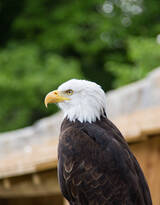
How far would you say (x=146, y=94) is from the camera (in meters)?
6.71

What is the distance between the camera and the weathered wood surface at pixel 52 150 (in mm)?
3938

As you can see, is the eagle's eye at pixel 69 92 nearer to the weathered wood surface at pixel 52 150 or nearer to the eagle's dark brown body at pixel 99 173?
the eagle's dark brown body at pixel 99 173

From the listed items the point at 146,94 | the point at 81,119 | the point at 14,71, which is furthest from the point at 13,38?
the point at 81,119

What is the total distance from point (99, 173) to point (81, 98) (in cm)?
54

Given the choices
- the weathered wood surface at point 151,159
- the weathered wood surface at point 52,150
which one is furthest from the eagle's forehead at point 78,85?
the weathered wood surface at point 151,159

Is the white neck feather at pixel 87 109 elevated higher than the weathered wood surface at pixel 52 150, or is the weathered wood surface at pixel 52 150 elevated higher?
the weathered wood surface at pixel 52 150

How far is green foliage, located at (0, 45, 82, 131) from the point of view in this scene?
929 cm

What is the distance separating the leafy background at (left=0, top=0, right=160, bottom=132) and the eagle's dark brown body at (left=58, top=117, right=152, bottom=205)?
5.83 metres

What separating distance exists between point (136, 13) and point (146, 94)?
4.44m

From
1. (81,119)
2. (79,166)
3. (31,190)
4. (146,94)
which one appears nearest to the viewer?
(79,166)

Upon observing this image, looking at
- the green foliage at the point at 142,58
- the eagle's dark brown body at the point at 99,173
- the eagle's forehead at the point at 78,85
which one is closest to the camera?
the eagle's dark brown body at the point at 99,173

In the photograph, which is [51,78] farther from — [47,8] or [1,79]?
[47,8]

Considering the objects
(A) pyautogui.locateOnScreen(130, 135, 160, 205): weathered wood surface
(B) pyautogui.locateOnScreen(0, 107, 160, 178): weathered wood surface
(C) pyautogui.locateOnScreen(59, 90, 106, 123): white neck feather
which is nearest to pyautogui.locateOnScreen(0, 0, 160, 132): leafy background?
(B) pyautogui.locateOnScreen(0, 107, 160, 178): weathered wood surface

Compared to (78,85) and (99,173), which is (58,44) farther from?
(99,173)
